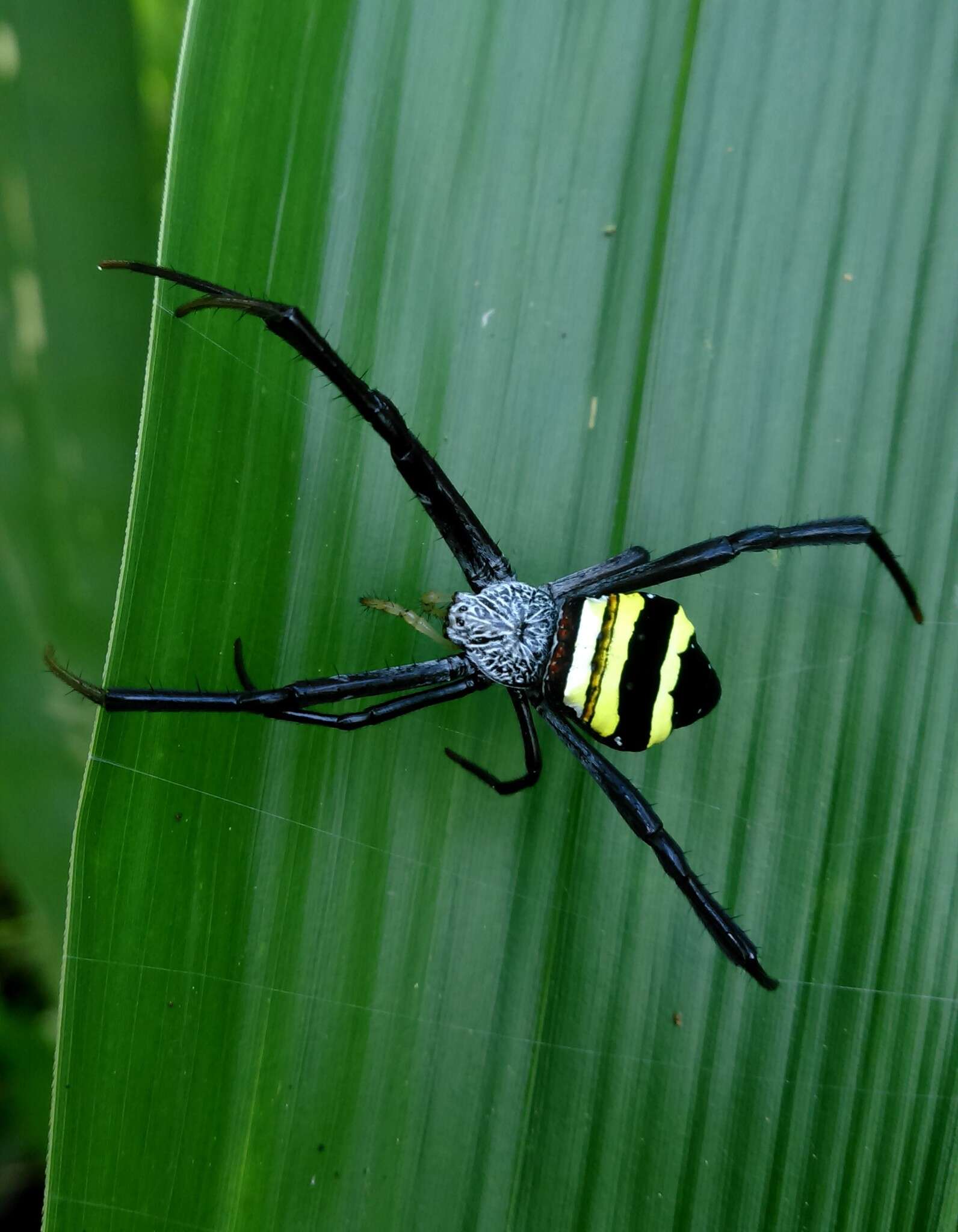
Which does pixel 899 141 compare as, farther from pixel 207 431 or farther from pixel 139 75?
pixel 139 75

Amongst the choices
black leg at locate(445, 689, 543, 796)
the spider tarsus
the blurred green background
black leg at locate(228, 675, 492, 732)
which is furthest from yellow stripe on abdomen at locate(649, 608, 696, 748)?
the blurred green background

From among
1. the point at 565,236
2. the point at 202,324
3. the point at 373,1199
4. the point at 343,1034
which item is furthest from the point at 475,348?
the point at 373,1199

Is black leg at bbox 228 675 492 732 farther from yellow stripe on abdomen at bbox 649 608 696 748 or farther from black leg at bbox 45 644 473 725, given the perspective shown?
yellow stripe on abdomen at bbox 649 608 696 748

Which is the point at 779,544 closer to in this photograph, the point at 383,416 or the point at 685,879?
the point at 685,879

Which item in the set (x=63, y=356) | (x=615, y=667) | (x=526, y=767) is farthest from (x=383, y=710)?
(x=63, y=356)

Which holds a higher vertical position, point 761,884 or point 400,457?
point 400,457

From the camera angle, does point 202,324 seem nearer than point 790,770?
Yes

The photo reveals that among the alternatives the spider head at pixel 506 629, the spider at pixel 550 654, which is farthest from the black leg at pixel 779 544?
the spider head at pixel 506 629
